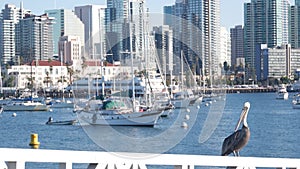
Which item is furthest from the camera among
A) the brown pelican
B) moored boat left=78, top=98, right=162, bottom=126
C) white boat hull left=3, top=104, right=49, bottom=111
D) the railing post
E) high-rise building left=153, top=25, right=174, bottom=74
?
white boat hull left=3, top=104, right=49, bottom=111

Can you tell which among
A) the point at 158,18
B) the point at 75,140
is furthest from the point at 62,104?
the point at 158,18

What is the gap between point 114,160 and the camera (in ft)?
35.3

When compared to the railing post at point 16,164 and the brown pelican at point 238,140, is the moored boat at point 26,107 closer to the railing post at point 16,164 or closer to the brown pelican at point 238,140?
the brown pelican at point 238,140

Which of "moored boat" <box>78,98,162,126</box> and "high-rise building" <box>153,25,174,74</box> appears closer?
"high-rise building" <box>153,25,174,74</box>

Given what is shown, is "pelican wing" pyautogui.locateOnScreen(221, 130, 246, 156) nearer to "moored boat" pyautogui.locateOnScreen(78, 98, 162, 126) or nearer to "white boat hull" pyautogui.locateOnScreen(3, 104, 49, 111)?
"moored boat" pyautogui.locateOnScreen(78, 98, 162, 126)

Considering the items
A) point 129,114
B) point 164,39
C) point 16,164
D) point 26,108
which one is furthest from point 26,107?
point 16,164

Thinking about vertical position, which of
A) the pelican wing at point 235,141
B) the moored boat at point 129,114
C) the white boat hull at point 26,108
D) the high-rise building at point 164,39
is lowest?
the white boat hull at point 26,108

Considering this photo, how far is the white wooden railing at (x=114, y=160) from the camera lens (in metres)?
10.0

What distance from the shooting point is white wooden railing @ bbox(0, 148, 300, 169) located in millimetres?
10016

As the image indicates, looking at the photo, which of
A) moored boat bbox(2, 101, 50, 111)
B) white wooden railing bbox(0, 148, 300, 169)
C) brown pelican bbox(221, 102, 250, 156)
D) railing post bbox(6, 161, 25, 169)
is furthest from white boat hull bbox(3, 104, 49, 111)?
railing post bbox(6, 161, 25, 169)

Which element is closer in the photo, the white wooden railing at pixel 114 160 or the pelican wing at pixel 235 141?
the white wooden railing at pixel 114 160

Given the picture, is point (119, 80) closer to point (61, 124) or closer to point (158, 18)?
point (61, 124)

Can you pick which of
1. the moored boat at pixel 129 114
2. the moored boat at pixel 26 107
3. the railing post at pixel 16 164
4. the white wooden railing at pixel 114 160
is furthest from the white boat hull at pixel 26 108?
the railing post at pixel 16 164

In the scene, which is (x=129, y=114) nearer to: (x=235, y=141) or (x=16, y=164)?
(x=235, y=141)
